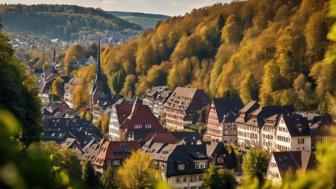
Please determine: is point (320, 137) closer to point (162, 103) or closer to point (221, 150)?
point (221, 150)

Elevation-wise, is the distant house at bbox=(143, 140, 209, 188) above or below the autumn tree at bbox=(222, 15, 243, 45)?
below

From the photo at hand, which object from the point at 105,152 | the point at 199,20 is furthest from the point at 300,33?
the point at 199,20

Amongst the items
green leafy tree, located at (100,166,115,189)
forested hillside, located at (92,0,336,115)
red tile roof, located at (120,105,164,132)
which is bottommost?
green leafy tree, located at (100,166,115,189)

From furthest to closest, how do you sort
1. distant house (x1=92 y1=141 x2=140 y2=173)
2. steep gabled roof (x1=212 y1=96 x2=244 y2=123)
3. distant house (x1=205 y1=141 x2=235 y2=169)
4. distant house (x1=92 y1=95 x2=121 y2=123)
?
distant house (x1=92 y1=95 x2=121 y2=123), steep gabled roof (x1=212 y1=96 x2=244 y2=123), distant house (x1=92 y1=141 x2=140 y2=173), distant house (x1=205 y1=141 x2=235 y2=169)

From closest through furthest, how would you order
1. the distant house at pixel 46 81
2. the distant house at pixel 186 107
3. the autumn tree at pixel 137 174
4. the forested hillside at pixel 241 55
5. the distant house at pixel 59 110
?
1. the autumn tree at pixel 137 174
2. the forested hillside at pixel 241 55
3. the distant house at pixel 186 107
4. the distant house at pixel 59 110
5. the distant house at pixel 46 81

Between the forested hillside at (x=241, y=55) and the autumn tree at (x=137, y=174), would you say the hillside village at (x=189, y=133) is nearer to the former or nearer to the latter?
the autumn tree at (x=137, y=174)

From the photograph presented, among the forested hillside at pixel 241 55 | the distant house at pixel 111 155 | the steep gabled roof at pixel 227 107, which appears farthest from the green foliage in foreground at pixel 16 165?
the steep gabled roof at pixel 227 107

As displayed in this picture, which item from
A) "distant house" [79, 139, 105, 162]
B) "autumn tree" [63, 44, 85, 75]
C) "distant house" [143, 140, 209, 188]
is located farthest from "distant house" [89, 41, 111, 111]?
"distant house" [143, 140, 209, 188]

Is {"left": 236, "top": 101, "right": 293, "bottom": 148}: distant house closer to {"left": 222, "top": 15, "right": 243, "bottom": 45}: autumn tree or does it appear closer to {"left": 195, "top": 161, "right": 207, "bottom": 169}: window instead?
{"left": 195, "top": 161, "right": 207, "bottom": 169}: window
